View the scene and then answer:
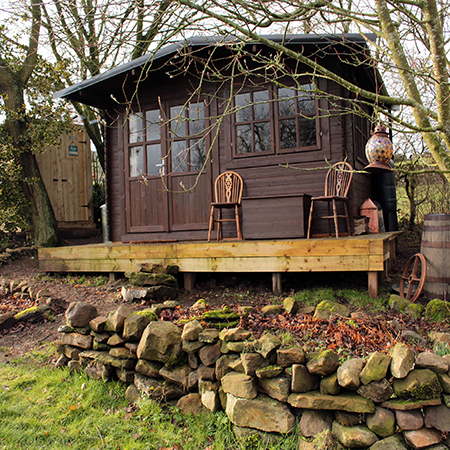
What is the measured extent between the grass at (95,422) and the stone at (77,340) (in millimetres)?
302

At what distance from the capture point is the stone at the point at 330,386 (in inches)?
101

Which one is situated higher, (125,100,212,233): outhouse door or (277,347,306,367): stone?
(125,100,212,233): outhouse door

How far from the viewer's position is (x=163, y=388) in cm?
318

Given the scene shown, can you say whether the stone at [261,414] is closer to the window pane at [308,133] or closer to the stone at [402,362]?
the stone at [402,362]

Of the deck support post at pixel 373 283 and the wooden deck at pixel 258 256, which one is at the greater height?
the wooden deck at pixel 258 256

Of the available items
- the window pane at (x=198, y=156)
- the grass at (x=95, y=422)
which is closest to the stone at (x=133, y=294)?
the grass at (x=95, y=422)

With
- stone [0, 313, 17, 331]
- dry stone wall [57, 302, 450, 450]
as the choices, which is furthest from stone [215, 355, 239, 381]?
stone [0, 313, 17, 331]

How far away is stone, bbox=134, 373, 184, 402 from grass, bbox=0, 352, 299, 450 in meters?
0.07

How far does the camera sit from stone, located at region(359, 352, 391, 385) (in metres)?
2.46

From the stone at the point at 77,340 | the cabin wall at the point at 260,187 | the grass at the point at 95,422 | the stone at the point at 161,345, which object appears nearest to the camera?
the grass at the point at 95,422

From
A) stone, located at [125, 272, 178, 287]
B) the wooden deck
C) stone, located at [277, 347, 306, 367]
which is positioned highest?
the wooden deck

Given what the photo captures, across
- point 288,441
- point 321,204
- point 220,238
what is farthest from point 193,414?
point 321,204

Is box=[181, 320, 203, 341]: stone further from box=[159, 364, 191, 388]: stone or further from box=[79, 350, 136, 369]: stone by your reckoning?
box=[79, 350, 136, 369]: stone

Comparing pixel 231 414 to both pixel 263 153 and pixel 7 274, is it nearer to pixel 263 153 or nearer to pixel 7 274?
pixel 263 153
